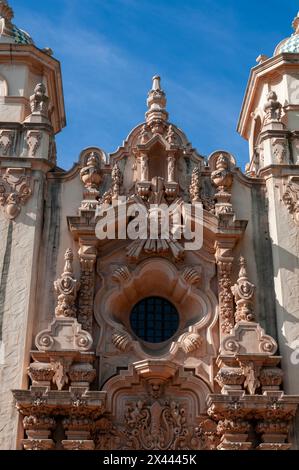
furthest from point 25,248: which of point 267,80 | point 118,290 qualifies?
point 267,80

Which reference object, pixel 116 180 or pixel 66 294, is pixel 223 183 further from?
pixel 66 294

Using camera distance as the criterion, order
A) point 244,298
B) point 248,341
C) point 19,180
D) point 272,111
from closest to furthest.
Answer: point 248,341, point 244,298, point 19,180, point 272,111

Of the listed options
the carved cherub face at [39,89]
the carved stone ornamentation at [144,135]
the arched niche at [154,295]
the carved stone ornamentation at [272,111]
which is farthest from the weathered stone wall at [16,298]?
the carved stone ornamentation at [272,111]

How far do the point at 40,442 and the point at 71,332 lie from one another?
228cm

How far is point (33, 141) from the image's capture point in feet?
57.8

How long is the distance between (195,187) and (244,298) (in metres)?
3.09

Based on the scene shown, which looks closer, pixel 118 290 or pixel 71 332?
pixel 71 332

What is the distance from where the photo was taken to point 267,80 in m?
20.6

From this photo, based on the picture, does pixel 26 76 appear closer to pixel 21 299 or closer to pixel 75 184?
pixel 75 184

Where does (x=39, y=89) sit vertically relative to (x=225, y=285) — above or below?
above

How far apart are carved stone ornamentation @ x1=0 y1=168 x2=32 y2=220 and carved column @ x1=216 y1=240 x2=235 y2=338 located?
4509 millimetres

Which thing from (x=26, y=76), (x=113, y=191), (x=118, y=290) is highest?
(x=26, y=76)

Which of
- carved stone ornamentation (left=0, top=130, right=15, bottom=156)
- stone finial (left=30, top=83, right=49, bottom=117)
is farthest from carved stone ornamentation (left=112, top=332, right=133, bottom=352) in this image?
stone finial (left=30, top=83, right=49, bottom=117)

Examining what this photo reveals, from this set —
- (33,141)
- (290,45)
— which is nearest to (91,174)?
(33,141)
